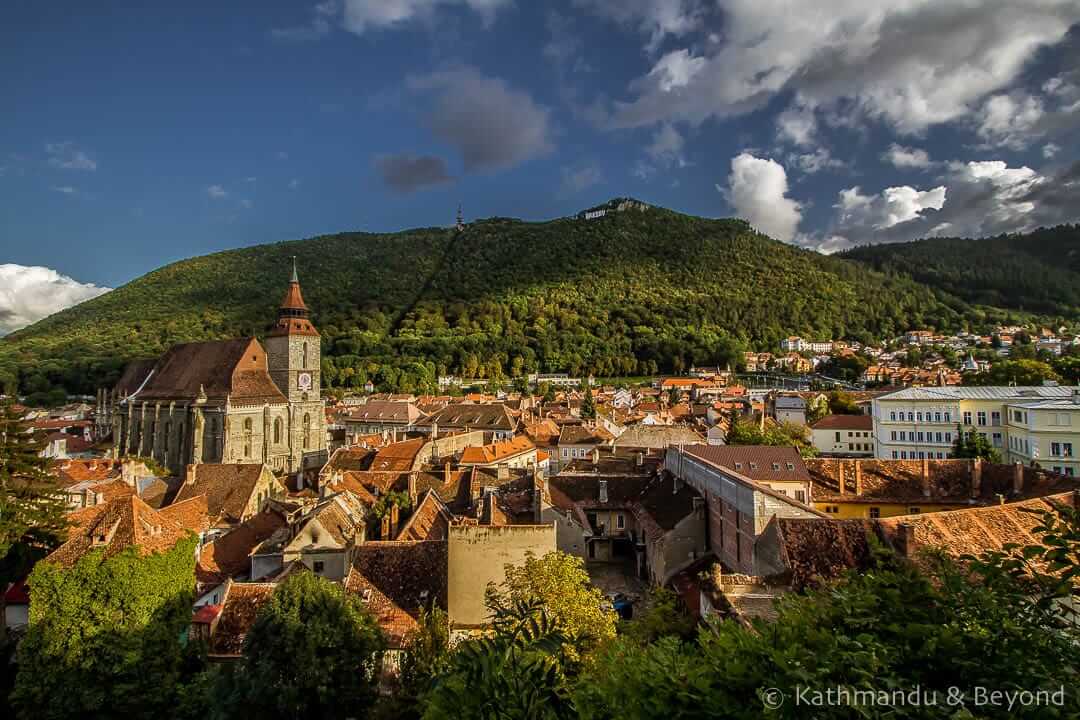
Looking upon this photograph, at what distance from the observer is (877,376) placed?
14588cm

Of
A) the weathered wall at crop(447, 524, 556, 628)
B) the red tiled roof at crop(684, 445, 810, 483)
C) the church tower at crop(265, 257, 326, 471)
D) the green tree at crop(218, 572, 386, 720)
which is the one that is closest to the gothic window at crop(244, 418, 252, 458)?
the church tower at crop(265, 257, 326, 471)

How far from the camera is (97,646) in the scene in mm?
16844

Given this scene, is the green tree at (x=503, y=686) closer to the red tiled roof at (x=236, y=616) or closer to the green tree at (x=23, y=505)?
the red tiled roof at (x=236, y=616)

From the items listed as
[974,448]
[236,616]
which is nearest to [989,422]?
[974,448]

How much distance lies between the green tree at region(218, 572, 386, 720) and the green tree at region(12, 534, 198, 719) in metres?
4.39

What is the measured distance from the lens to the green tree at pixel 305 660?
14.0 m

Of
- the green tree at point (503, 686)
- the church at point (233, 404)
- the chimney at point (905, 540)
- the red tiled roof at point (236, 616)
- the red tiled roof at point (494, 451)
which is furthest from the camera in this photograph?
the church at point (233, 404)

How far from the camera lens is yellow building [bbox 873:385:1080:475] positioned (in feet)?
137

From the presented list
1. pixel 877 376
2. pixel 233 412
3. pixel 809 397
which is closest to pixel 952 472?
pixel 233 412

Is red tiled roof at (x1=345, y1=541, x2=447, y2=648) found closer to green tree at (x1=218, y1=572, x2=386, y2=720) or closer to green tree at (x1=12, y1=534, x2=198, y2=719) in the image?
green tree at (x1=218, y1=572, x2=386, y2=720)

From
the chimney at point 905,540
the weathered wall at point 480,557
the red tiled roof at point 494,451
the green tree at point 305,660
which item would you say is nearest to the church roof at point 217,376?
the red tiled roof at point 494,451

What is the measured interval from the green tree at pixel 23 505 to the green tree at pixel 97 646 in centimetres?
901

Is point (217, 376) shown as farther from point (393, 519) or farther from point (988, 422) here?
point (988, 422)

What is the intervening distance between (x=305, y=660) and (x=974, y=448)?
153ft
